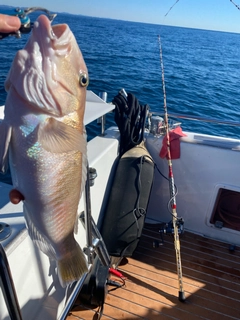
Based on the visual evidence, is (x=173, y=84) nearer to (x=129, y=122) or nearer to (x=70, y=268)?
(x=129, y=122)

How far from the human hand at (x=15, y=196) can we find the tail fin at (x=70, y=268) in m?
0.37

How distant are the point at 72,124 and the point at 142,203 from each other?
2.05m

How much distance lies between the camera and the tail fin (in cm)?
140

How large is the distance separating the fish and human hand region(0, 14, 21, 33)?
116mm

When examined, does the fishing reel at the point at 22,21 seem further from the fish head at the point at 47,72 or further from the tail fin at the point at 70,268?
the tail fin at the point at 70,268

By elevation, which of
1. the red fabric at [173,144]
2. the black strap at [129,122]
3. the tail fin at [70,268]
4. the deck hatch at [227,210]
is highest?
the tail fin at [70,268]

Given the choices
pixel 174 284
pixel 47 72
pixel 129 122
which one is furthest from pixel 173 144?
pixel 47 72

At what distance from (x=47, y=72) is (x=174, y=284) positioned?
253 cm

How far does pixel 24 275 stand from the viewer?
5.74ft

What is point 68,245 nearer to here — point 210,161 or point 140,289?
point 140,289

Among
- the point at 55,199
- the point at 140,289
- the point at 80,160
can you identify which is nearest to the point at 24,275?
the point at 55,199

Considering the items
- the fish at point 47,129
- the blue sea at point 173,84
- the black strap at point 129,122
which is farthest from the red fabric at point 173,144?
the blue sea at point 173,84

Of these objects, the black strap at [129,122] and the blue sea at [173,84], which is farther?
the blue sea at [173,84]

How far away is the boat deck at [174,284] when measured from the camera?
264 centimetres
